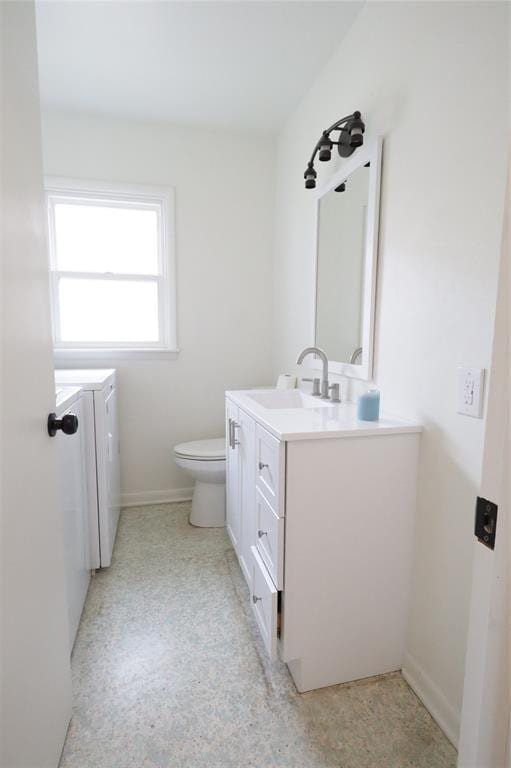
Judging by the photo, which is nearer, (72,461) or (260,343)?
(72,461)

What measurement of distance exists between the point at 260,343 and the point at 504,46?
2.06 m

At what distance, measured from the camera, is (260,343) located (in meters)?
2.84

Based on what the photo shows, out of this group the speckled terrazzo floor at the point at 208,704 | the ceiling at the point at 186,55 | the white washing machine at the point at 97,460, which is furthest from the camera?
the white washing machine at the point at 97,460

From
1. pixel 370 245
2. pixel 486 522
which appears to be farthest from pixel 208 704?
pixel 370 245

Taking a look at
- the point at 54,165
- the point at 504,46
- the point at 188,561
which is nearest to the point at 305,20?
the point at 504,46

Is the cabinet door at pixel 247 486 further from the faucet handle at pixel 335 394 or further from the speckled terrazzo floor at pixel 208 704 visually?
the faucet handle at pixel 335 394

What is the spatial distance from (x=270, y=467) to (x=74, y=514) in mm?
840

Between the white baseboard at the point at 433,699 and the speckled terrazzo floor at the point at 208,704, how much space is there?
0.08 feet

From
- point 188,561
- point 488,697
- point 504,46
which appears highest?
point 504,46

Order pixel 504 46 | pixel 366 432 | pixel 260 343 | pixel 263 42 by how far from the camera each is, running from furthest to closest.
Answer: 1. pixel 260 343
2. pixel 263 42
3. pixel 366 432
4. pixel 504 46

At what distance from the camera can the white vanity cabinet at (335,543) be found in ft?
4.00

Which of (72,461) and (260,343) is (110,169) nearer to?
(260,343)

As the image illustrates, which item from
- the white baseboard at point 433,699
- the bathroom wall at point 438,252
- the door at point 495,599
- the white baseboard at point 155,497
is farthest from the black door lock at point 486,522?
the white baseboard at point 155,497

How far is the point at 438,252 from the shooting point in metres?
1.19
